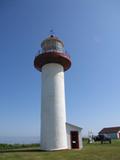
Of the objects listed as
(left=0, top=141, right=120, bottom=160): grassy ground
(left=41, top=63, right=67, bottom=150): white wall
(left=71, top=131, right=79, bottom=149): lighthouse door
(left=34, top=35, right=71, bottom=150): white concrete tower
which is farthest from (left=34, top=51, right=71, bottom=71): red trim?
(left=0, top=141, right=120, bottom=160): grassy ground

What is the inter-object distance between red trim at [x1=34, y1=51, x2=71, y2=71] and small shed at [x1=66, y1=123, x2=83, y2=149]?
6.53 meters

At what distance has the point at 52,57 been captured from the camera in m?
19.8

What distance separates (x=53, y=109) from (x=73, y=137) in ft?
12.5

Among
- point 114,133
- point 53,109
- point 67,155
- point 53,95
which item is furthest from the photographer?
point 114,133

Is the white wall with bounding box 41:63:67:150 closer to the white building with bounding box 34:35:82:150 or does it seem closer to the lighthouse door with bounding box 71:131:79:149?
the white building with bounding box 34:35:82:150

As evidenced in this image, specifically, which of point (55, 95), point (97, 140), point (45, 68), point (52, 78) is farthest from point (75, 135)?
point (97, 140)

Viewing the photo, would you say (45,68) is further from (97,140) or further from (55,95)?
(97,140)

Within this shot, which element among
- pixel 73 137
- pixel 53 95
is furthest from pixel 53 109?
pixel 73 137

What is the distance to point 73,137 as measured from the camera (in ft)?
65.6

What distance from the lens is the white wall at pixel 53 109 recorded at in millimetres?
18237

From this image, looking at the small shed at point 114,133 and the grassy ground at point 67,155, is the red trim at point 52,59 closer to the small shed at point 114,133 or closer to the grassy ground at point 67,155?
the grassy ground at point 67,155

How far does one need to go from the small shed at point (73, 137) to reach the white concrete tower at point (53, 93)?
715 millimetres

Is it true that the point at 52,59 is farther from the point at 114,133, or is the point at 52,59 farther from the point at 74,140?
the point at 114,133

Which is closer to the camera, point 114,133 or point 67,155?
point 67,155
